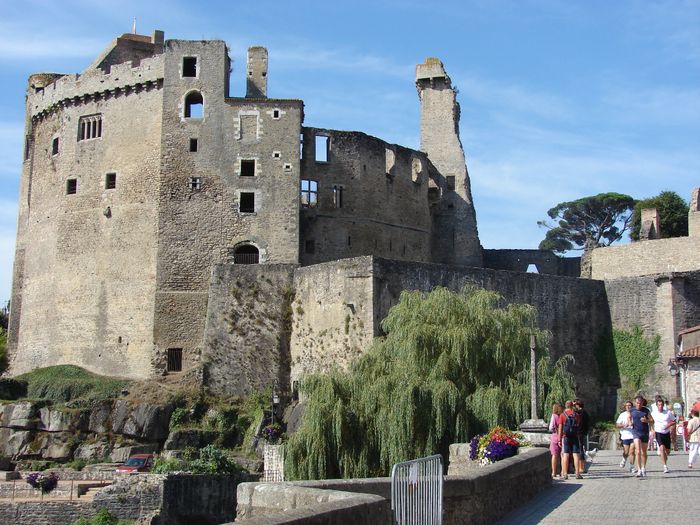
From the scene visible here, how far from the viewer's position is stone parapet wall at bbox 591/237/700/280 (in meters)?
32.9

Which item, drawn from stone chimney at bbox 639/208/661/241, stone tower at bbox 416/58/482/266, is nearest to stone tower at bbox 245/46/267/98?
stone tower at bbox 416/58/482/266

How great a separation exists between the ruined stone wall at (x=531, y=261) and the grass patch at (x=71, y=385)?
22267 millimetres

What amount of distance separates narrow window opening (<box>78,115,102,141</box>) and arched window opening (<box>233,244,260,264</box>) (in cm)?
854

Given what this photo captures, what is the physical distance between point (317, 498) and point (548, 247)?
62.6 m

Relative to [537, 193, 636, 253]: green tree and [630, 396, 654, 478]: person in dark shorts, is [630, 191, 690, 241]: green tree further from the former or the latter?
[630, 396, 654, 478]: person in dark shorts

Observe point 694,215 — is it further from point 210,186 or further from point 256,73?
point 210,186

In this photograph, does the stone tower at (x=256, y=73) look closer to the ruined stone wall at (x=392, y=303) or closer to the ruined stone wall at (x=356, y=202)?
the ruined stone wall at (x=356, y=202)

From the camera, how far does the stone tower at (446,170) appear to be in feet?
134

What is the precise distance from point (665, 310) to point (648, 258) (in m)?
3.87

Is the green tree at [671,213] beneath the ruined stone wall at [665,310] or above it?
above

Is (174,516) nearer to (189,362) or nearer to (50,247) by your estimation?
(189,362)

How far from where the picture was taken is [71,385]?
103 feet

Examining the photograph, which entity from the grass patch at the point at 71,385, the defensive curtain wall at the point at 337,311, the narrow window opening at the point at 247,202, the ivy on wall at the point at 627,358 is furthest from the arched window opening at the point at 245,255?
the ivy on wall at the point at 627,358

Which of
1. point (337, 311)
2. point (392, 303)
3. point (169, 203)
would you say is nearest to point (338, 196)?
point (169, 203)
